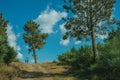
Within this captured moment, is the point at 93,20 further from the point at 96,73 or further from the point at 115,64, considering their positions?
the point at 115,64

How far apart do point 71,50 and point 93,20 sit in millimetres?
19316

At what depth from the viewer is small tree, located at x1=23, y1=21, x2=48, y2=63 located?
2971 inches

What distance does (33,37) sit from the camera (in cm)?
7594

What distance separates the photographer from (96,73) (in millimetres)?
34094

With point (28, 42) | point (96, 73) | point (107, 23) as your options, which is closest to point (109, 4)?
point (107, 23)

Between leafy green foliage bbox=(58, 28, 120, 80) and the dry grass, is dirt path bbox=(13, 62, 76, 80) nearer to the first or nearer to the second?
the dry grass

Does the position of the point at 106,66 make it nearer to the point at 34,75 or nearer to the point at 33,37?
the point at 34,75

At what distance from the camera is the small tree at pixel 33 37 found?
248ft

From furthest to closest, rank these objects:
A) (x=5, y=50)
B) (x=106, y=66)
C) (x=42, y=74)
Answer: (x=42, y=74) → (x=5, y=50) → (x=106, y=66)

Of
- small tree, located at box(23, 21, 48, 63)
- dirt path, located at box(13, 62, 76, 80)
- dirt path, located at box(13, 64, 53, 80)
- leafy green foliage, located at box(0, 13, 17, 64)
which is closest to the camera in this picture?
dirt path, located at box(13, 62, 76, 80)

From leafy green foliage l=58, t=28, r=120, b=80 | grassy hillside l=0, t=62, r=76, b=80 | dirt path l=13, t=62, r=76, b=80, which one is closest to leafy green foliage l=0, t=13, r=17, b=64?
→ grassy hillside l=0, t=62, r=76, b=80

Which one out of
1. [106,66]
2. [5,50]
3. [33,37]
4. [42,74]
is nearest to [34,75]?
[42,74]

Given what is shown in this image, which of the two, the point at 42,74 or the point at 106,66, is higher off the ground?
the point at 106,66

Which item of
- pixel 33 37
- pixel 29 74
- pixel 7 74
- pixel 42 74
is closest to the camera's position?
pixel 7 74
